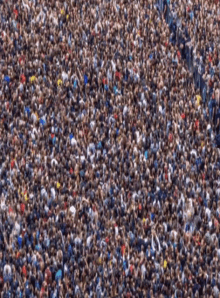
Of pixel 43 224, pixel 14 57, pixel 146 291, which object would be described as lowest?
pixel 146 291

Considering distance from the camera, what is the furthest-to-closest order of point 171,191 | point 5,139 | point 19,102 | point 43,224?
point 19,102, point 5,139, point 171,191, point 43,224

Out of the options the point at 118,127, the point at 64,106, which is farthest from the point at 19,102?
the point at 118,127

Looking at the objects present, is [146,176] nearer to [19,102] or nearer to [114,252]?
[114,252]

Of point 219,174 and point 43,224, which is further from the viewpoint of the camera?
point 219,174

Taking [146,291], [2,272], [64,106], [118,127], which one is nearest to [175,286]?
[146,291]

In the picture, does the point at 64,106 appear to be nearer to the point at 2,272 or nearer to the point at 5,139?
the point at 5,139

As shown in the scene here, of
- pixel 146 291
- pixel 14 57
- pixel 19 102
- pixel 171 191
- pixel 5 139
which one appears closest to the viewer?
pixel 146 291

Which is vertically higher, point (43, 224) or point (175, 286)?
point (43, 224)
